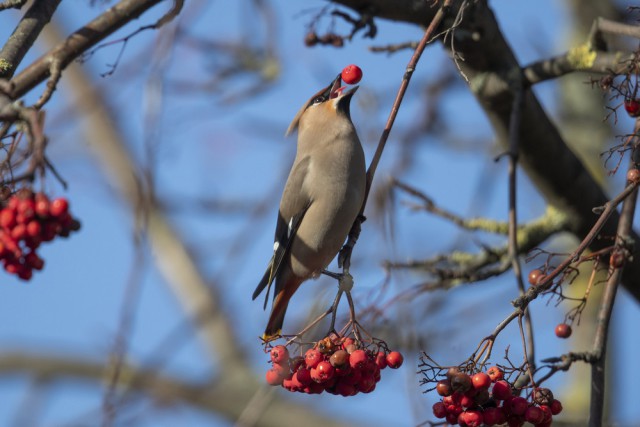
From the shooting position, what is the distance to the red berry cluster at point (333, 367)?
7.07 feet

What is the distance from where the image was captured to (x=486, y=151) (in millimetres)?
6605

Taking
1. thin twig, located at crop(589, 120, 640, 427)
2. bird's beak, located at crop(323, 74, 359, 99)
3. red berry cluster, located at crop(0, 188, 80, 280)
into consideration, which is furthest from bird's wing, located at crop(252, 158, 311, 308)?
red berry cluster, located at crop(0, 188, 80, 280)

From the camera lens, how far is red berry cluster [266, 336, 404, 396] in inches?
84.9

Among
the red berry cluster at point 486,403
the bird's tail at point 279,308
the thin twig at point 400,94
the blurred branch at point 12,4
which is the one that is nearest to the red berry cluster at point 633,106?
the thin twig at point 400,94

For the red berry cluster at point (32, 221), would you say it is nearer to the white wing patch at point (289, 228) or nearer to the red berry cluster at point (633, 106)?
the red berry cluster at point (633, 106)

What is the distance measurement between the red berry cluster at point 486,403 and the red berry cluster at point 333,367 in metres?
0.21

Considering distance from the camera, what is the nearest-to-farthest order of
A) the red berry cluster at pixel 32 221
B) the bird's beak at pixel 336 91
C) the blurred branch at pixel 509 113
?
the red berry cluster at pixel 32 221 → the blurred branch at pixel 509 113 → the bird's beak at pixel 336 91

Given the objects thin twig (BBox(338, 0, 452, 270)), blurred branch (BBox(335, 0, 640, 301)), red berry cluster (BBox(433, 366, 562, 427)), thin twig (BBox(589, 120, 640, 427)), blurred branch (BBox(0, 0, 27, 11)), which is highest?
blurred branch (BBox(335, 0, 640, 301))

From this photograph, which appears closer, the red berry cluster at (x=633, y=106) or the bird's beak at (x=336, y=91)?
the red berry cluster at (x=633, y=106)

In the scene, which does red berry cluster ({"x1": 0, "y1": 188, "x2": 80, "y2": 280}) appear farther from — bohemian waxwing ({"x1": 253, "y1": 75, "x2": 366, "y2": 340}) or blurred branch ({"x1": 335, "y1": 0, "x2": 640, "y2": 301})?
blurred branch ({"x1": 335, "y1": 0, "x2": 640, "y2": 301})

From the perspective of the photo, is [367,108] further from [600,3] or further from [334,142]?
[600,3]

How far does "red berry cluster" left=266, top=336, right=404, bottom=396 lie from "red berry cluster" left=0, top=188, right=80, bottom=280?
0.65 metres

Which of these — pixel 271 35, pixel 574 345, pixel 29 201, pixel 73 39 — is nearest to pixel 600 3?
pixel 574 345

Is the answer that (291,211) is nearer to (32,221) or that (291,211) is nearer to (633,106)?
(633,106)
